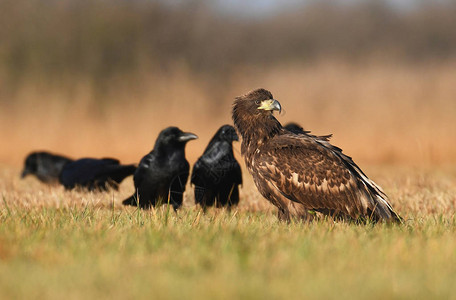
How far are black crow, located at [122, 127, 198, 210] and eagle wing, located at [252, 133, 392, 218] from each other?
5.86ft

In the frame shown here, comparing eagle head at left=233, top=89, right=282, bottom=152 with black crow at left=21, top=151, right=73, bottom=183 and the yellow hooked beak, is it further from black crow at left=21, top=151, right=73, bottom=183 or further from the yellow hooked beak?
black crow at left=21, top=151, right=73, bottom=183

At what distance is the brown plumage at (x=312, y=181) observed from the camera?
623 centimetres

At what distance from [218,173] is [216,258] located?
12.2 feet

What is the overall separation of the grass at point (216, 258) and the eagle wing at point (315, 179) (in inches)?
12.6

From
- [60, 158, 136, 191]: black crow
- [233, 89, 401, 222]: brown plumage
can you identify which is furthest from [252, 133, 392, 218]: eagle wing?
[60, 158, 136, 191]: black crow

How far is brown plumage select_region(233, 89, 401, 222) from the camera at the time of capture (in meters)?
6.23

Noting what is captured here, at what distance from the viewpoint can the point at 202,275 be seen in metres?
3.81

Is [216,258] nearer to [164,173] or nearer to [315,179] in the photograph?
[315,179]

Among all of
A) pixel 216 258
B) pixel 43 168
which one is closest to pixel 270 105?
pixel 216 258

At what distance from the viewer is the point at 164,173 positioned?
7793 mm

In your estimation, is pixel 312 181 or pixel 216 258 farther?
pixel 312 181

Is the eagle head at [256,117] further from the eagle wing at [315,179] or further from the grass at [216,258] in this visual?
the grass at [216,258]

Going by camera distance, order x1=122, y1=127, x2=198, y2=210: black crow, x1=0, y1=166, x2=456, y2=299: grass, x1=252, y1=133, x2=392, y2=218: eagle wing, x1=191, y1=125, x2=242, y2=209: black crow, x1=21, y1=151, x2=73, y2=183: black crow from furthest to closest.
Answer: x1=21, y1=151, x2=73, y2=183: black crow < x1=191, y1=125, x2=242, y2=209: black crow < x1=122, y1=127, x2=198, y2=210: black crow < x1=252, y1=133, x2=392, y2=218: eagle wing < x1=0, y1=166, x2=456, y2=299: grass

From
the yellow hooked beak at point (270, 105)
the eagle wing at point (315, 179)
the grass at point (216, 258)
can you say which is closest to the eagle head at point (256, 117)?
the yellow hooked beak at point (270, 105)
